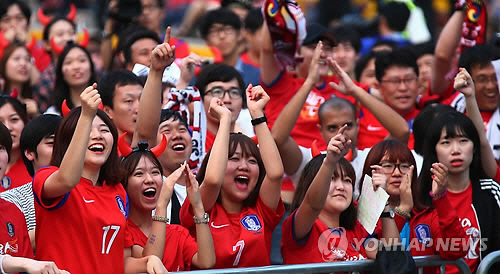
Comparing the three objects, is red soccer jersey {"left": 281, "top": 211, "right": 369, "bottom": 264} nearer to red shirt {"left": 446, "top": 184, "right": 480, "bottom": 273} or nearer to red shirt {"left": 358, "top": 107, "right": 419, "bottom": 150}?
red shirt {"left": 446, "top": 184, "right": 480, "bottom": 273}

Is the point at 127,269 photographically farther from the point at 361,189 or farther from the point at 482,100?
the point at 482,100

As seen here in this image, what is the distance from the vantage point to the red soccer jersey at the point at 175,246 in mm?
5031

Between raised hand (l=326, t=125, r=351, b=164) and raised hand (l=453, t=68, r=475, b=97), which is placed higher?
raised hand (l=453, t=68, r=475, b=97)

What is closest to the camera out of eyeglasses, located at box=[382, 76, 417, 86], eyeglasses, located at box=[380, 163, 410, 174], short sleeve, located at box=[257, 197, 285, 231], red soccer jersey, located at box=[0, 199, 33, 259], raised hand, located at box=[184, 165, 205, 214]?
red soccer jersey, located at box=[0, 199, 33, 259]

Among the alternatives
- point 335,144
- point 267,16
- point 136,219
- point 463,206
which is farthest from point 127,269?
point 267,16

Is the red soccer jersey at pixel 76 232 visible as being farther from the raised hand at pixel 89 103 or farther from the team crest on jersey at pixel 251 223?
the team crest on jersey at pixel 251 223

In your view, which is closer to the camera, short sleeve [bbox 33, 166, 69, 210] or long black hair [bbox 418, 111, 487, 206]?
short sleeve [bbox 33, 166, 69, 210]

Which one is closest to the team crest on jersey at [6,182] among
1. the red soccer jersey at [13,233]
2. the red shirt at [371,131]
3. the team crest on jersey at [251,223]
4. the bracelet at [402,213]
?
the red soccer jersey at [13,233]

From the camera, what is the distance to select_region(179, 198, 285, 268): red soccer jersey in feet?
16.8

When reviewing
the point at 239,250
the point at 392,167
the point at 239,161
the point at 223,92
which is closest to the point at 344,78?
the point at 223,92

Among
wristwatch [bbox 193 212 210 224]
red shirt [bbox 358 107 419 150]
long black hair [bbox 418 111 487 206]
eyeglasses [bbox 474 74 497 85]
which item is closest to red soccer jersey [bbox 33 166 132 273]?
wristwatch [bbox 193 212 210 224]

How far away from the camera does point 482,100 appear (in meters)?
7.06

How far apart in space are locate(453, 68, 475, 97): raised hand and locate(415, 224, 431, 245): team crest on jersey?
3.06ft

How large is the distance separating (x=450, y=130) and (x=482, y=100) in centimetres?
136
